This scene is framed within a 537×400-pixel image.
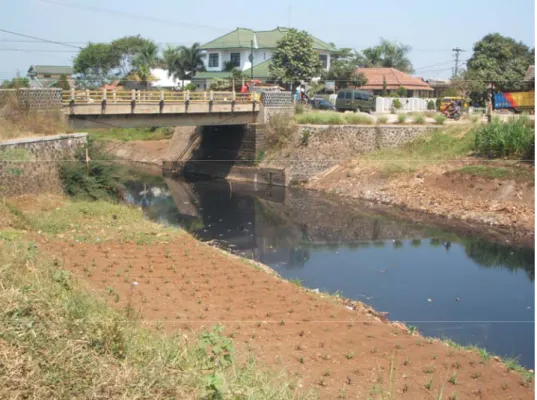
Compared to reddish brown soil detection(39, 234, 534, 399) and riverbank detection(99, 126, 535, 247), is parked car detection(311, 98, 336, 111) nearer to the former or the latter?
riverbank detection(99, 126, 535, 247)

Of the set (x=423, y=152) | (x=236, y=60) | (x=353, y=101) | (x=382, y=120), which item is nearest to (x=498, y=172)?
(x=423, y=152)

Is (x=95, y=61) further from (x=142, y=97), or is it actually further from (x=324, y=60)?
(x=142, y=97)

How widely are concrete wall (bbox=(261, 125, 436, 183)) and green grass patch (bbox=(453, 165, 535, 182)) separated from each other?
769 centimetres

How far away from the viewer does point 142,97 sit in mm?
35812

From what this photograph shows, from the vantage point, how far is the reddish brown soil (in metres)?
10.7

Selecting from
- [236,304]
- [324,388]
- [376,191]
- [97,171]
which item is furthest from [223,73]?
[324,388]

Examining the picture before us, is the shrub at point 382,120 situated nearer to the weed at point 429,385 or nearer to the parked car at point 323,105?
the parked car at point 323,105

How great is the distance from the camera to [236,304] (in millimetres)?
14258

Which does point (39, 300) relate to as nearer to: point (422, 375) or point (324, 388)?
point (324, 388)

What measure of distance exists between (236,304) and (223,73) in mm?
57144

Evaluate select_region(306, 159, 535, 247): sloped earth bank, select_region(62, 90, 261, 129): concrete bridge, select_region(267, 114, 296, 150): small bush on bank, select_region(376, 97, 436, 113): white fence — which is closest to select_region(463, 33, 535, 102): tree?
select_region(376, 97, 436, 113): white fence

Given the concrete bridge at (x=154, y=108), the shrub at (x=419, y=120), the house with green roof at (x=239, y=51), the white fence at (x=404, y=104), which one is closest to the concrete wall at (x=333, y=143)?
the shrub at (x=419, y=120)

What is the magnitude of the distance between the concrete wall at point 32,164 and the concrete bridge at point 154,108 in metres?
6.22

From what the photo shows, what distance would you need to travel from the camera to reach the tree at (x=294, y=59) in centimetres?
5706
